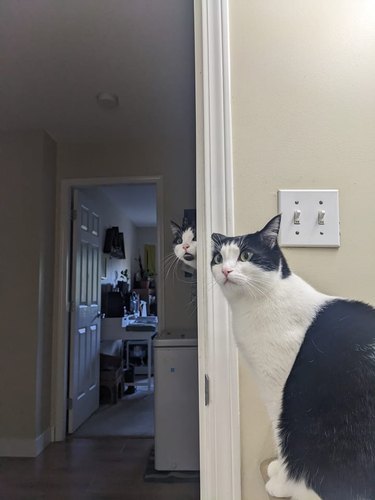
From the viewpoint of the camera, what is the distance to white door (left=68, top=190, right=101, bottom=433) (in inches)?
123

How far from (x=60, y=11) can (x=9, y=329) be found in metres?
2.10

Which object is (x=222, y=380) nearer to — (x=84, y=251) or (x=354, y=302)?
(x=354, y=302)

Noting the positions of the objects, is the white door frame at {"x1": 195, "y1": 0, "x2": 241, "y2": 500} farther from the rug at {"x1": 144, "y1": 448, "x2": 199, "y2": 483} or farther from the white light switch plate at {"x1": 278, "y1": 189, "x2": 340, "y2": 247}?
the rug at {"x1": 144, "y1": 448, "x2": 199, "y2": 483}

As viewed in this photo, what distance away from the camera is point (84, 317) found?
3369mm

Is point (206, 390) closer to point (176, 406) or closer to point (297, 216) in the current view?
point (297, 216)

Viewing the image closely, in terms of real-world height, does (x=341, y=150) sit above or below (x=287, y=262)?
above

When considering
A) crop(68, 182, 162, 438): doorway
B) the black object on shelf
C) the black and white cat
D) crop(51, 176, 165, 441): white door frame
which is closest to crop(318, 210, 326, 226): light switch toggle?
the black and white cat

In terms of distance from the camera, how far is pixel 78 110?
2629 millimetres

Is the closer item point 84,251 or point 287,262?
point 287,262

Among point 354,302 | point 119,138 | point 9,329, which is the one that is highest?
point 119,138

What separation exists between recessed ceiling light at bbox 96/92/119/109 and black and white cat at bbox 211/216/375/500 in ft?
6.74

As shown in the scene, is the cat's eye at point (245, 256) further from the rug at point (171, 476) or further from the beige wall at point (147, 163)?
the beige wall at point (147, 163)

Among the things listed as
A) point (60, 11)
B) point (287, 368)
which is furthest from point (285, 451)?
point (60, 11)

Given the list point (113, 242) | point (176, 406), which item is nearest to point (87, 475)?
point (176, 406)
